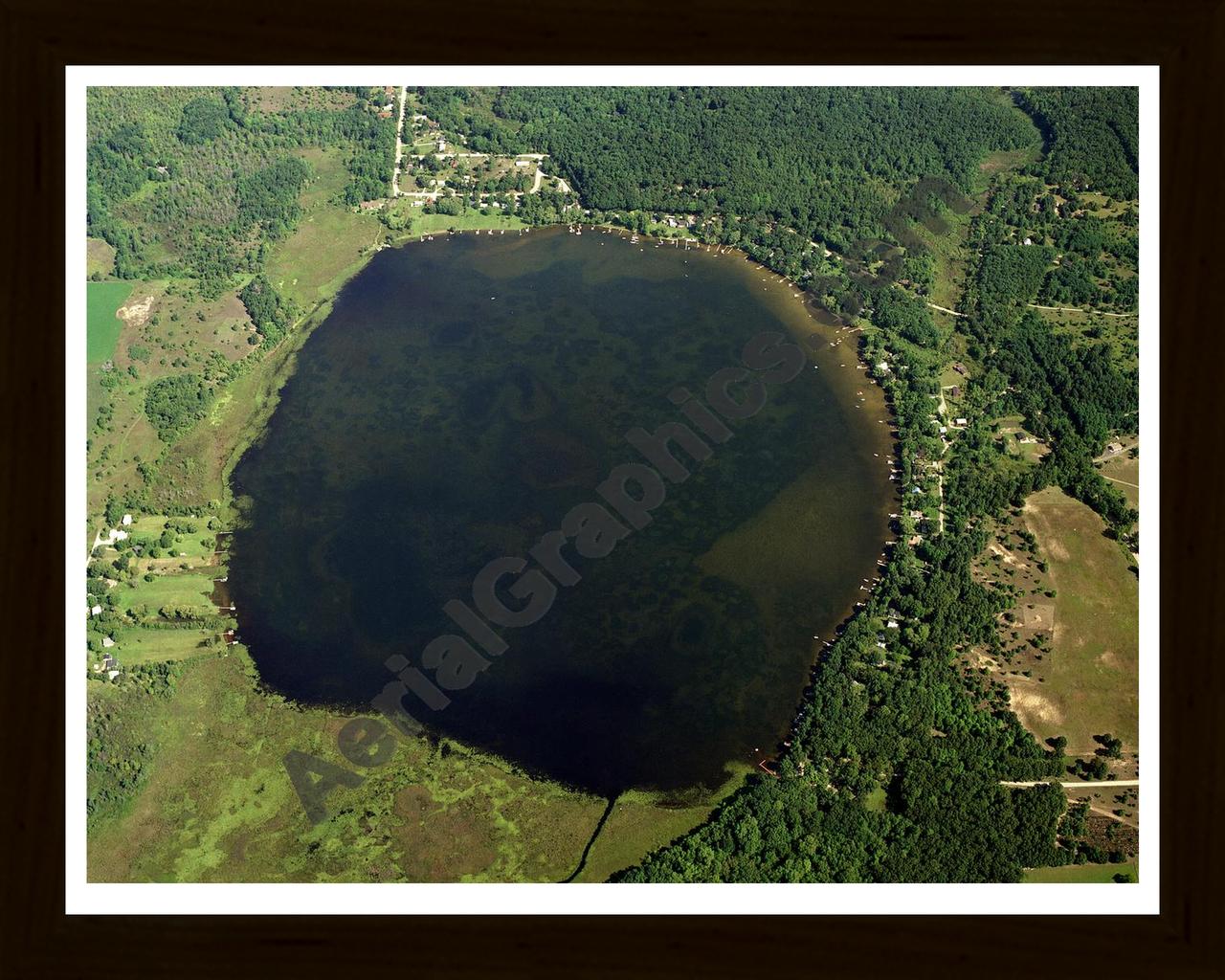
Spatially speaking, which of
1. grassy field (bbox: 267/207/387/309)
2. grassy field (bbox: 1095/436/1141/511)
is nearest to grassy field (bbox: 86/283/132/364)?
grassy field (bbox: 267/207/387/309)

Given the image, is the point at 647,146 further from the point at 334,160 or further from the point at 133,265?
the point at 133,265

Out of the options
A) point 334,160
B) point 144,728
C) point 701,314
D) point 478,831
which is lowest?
point 478,831

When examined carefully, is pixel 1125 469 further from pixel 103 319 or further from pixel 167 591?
pixel 103 319

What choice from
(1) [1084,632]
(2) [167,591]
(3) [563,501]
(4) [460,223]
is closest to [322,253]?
(4) [460,223]

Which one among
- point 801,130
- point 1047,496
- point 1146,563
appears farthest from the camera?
point 801,130

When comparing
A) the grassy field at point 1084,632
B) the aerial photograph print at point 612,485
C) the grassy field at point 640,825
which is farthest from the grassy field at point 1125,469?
the grassy field at point 640,825

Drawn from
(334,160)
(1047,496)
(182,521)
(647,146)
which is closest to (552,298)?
(647,146)
